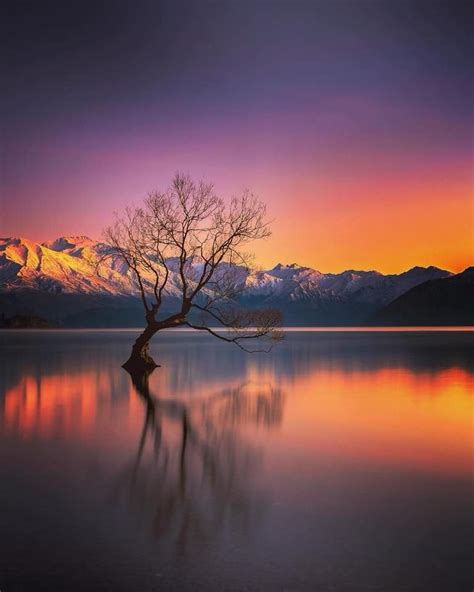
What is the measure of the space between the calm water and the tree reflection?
1.5 inches

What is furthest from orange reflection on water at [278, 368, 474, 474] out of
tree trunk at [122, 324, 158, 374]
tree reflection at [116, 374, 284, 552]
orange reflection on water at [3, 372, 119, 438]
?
tree trunk at [122, 324, 158, 374]

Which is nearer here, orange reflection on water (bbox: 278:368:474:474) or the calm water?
the calm water

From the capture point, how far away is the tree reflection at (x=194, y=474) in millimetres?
7449

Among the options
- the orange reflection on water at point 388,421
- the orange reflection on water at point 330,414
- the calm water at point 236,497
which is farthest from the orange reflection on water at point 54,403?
the orange reflection on water at point 388,421

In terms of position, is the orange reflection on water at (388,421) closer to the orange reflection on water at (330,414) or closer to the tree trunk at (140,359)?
the orange reflection on water at (330,414)

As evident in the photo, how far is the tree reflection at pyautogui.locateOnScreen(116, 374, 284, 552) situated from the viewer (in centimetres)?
745

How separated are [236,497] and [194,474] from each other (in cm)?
153

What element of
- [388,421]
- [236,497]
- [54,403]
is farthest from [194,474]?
[54,403]

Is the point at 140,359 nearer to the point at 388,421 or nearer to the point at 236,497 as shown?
the point at 388,421

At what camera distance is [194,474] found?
32.6ft

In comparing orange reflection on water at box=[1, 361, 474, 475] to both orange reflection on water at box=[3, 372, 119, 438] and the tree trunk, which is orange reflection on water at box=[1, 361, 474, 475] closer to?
orange reflection on water at box=[3, 372, 119, 438]

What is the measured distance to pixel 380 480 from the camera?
32.1 ft

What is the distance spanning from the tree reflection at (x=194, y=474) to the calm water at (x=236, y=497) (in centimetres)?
4

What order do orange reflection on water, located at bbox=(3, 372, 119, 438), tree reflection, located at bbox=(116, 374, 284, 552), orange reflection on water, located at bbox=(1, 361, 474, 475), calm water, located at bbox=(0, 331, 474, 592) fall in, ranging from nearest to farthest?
calm water, located at bbox=(0, 331, 474, 592) → tree reflection, located at bbox=(116, 374, 284, 552) → orange reflection on water, located at bbox=(1, 361, 474, 475) → orange reflection on water, located at bbox=(3, 372, 119, 438)
